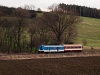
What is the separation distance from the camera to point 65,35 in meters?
86.8

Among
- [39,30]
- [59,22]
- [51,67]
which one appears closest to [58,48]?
[51,67]

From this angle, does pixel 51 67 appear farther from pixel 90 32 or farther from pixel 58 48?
pixel 90 32

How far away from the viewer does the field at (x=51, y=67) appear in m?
42.0

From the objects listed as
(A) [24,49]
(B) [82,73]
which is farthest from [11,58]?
(A) [24,49]

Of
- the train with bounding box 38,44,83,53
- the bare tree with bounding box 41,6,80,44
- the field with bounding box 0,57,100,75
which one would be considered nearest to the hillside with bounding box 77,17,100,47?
the bare tree with bounding box 41,6,80,44

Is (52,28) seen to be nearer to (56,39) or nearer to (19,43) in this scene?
(56,39)

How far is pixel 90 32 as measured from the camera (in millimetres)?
116875

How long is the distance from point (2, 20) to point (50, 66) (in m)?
40.4

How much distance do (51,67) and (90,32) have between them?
241 feet

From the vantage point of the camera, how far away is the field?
4200cm

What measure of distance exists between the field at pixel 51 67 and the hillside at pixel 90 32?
141ft

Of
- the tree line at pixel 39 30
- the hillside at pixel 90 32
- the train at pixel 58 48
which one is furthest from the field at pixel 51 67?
the hillside at pixel 90 32

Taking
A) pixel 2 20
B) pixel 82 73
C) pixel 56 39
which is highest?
pixel 2 20

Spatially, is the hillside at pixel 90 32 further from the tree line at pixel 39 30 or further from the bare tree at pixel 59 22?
the bare tree at pixel 59 22
